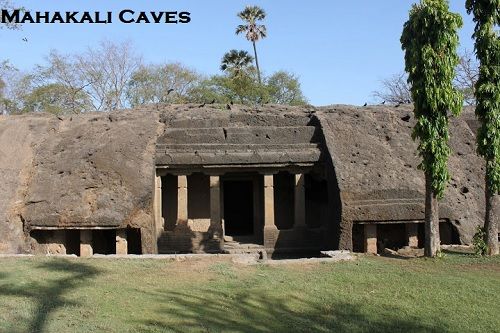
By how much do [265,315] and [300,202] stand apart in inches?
321

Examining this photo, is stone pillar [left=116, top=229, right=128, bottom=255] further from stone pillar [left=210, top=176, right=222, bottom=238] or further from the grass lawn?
stone pillar [left=210, top=176, right=222, bottom=238]

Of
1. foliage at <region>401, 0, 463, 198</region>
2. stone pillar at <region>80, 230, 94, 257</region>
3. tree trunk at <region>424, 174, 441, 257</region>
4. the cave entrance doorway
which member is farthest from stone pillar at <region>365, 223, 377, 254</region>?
stone pillar at <region>80, 230, 94, 257</region>

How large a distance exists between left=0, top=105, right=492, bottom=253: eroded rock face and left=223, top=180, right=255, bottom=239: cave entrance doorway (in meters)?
2.11

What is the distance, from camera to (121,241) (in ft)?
43.7

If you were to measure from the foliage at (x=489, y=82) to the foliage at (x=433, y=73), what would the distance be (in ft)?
3.14

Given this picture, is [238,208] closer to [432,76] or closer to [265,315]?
[432,76]

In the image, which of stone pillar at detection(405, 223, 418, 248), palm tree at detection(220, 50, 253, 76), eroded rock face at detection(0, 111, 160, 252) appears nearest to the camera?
eroded rock face at detection(0, 111, 160, 252)

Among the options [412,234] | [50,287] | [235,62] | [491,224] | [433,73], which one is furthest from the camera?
[235,62]

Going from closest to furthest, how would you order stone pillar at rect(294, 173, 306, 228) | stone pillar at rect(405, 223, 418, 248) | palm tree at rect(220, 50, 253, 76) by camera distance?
stone pillar at rect(405, 223, 418, 248) → stone pillar at rect(294, 173, 306, 228) → palm tree at rect(220, 50, 253, 76)

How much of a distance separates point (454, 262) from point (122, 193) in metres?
8.18

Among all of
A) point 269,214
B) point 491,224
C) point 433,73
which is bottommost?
point 491,224

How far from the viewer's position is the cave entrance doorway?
1706cm

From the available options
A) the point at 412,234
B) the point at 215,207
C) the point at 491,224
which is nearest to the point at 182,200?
the point at 215,207

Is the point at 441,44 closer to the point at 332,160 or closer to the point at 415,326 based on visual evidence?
the point at 332,160
